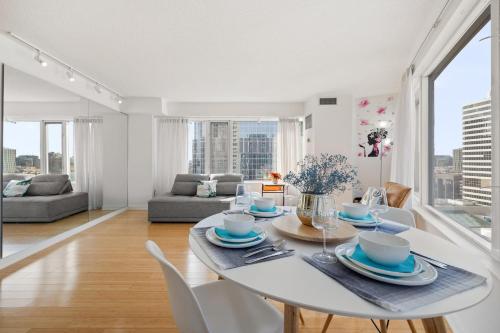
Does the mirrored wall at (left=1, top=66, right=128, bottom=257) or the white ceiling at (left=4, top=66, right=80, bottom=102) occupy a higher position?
the white ceiling at (left=4, top=66, right=80, bottom=102)

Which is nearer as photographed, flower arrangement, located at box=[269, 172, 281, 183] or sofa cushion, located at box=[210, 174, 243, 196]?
sofa cushion, located at box=[210, 174, 243, 196]

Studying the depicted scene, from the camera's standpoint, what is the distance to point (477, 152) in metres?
1.71

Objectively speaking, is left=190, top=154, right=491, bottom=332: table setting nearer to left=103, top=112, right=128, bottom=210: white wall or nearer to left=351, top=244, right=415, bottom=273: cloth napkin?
left=351, top=244, right=415, bottom=273: cloth napkin

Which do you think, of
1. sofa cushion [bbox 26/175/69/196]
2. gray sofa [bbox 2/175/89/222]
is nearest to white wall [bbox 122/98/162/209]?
gray sofa [bbox 2/175/89/222]

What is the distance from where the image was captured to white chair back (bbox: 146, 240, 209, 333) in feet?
2.42

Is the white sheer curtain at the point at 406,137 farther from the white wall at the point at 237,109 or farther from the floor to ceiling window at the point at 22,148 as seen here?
the floor to ceiling window at the point at 22,148

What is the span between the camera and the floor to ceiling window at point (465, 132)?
1.59 m

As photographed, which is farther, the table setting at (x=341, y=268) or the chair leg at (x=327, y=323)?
the chair leg at (x=327, y=323)

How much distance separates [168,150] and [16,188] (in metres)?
2.86

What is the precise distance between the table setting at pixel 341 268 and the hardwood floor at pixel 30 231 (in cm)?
264

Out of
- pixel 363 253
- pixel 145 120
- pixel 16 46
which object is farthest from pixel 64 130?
pixel 363 253

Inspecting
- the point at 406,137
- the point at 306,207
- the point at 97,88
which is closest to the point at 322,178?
the point at 306,207

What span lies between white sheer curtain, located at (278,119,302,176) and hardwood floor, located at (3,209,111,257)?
13.2 ft

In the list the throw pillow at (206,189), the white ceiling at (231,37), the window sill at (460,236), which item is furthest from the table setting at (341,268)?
the throw pillow at (206,189)
